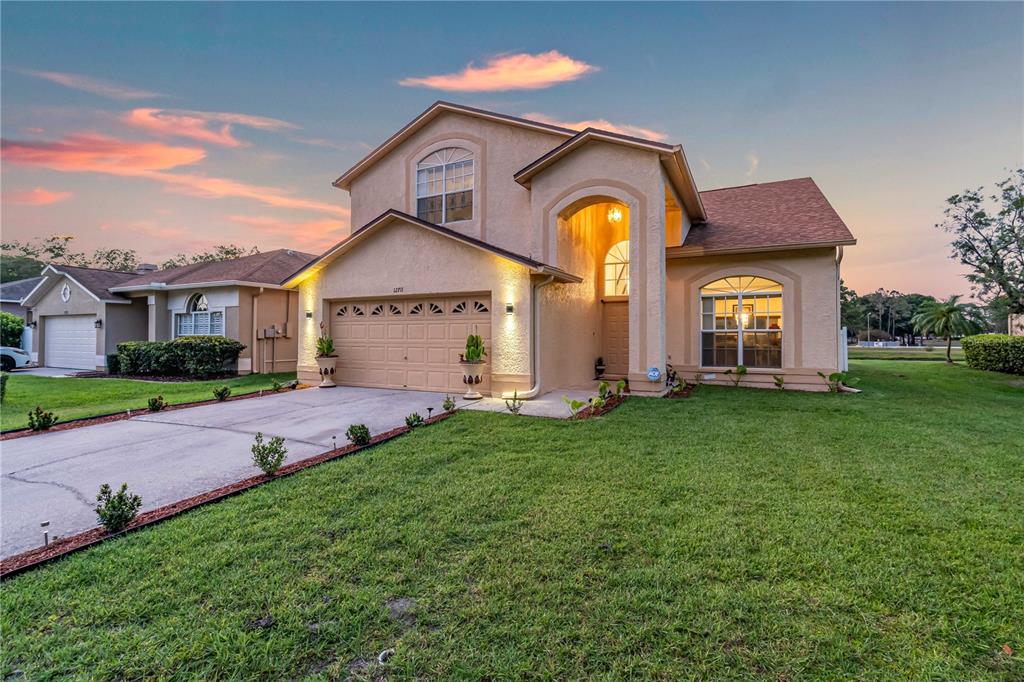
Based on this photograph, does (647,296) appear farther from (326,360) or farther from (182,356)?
(182,356)

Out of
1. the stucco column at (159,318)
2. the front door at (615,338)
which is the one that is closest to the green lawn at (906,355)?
the front door at (615,338)

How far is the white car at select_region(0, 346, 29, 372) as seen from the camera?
17219 millimetres

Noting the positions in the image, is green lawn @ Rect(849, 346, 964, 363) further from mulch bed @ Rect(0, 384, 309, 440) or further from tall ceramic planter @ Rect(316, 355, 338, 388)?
mulch bed @ Rect(0, 384, 309, 440)

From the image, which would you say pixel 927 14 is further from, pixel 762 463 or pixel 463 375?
pixel 463 375

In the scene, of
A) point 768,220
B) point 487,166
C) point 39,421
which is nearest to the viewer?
point 39,421

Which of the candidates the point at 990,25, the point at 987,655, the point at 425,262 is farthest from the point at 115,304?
the point at 990,25

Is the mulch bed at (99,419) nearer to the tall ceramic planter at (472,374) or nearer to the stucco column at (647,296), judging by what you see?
the tall ceramic planter at (472,374)

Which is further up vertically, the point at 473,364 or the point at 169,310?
the point at 169,310

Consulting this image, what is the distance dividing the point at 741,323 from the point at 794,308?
47.8 inches

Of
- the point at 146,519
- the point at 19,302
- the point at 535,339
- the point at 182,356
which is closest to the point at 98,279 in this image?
the point at 182,356

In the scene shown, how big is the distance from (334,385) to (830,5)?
1571 cm

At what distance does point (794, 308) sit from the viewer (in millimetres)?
10742

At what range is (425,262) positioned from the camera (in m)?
10.5

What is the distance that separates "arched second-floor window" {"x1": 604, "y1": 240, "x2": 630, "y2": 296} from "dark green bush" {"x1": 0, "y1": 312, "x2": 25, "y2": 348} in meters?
26.1
